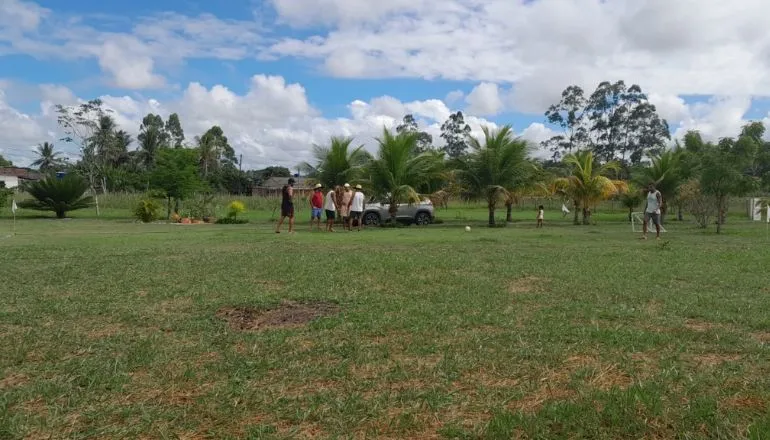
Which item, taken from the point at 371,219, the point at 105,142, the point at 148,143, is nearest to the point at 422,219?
the point at 371,219

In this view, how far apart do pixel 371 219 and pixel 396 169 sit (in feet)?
7.82

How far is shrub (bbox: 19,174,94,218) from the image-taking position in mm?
28125

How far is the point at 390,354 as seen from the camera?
451 cm

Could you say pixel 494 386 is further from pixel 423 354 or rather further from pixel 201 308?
pixel 201 308

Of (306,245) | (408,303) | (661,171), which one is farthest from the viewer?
(661,171)

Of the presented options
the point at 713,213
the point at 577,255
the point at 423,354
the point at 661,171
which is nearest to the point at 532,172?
the point at 713,213

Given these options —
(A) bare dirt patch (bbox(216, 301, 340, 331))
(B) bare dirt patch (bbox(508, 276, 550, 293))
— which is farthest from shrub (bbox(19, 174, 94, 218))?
(B) bare dirt patch (bbox(508, 276, 550, 293))

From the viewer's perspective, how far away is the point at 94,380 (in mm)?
3924

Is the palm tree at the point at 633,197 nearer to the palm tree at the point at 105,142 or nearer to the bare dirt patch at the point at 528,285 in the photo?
the bare dirt patch at the point at 528,285

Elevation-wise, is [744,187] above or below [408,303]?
above

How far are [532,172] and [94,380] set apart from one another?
22.2 metres

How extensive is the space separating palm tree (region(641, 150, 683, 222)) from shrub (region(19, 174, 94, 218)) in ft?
90.1

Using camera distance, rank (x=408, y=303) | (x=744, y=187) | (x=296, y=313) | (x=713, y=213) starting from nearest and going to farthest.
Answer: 1. (x=296, y=313)
2. (x=408, y=303)
3. (x=744, y=187)
4. (x=713, y=213)

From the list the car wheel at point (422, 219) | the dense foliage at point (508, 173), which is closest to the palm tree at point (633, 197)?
the dense foliage at point (508, 173)
